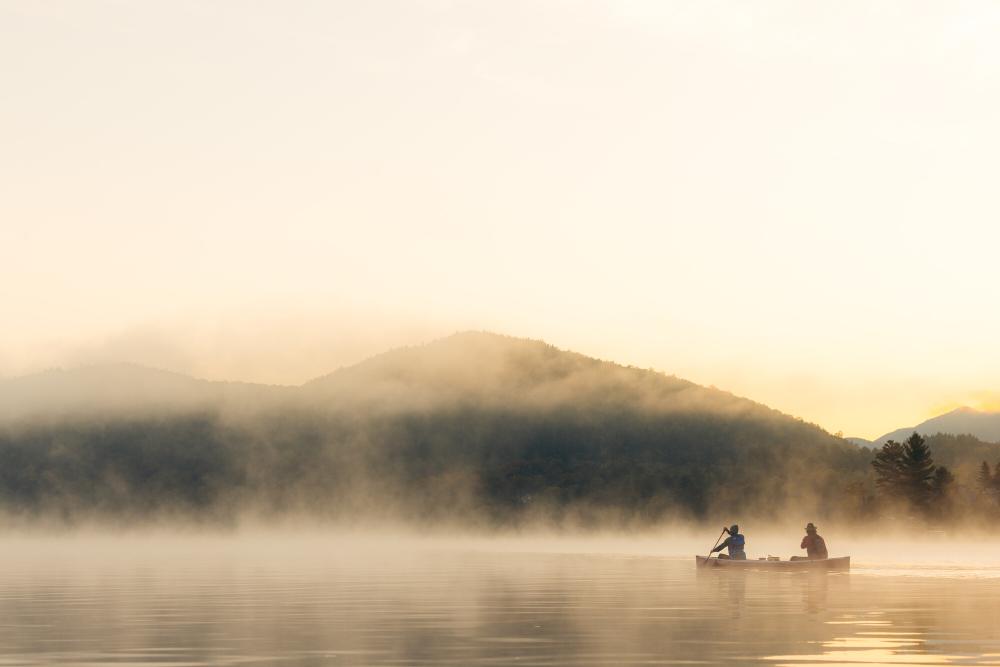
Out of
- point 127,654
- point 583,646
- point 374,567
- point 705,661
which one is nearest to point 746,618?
point 583,646

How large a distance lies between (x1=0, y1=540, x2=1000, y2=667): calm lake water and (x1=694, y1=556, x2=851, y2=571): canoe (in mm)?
729

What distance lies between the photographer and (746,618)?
48.1 metres

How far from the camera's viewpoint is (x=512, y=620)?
4791 cm

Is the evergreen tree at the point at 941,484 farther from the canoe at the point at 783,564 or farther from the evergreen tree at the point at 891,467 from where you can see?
the canoe at the point at 783,564

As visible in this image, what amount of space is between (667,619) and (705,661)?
44.2 ft

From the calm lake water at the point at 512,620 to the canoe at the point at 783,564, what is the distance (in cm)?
73

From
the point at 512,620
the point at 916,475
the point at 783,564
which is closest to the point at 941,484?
the point at 916,475

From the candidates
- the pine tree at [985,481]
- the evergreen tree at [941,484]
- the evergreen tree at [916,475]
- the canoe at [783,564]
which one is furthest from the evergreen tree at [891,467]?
the canoe at [783,564]

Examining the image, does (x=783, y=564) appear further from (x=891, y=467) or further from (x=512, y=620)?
(x=891, y=467)

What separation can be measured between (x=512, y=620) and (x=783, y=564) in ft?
121

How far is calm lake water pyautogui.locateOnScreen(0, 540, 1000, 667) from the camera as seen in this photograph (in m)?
36.4

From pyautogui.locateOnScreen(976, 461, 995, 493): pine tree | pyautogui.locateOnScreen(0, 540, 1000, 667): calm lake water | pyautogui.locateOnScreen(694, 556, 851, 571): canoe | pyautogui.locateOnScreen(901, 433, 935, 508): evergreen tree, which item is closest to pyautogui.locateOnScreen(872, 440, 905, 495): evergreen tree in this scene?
pyautogui.locateOnScreen(901, 433, 935, 508): evergreen tree

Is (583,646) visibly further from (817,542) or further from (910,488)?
(910,488)

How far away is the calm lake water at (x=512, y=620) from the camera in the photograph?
3638 centimetres
